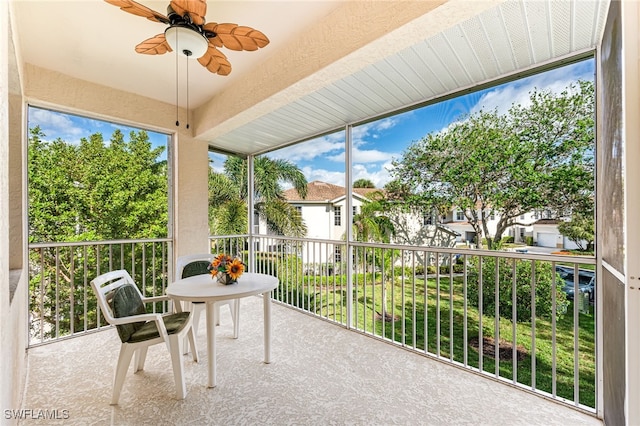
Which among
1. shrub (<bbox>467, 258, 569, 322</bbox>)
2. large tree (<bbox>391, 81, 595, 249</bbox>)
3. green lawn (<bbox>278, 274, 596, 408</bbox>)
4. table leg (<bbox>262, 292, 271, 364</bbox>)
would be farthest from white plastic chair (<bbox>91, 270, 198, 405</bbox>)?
shrub (<bbox>467, 258, 569, 322</bbox>)

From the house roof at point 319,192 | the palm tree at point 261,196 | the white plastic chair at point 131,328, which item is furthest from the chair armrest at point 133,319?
the palm tree at point 261,196

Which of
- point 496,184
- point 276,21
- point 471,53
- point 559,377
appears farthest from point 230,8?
point 559,377

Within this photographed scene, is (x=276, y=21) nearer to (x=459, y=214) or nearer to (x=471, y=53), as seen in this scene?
(x=471, y=53)

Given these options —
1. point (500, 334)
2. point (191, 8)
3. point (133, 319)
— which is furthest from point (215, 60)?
point (500, 334)

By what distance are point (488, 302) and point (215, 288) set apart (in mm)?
3210

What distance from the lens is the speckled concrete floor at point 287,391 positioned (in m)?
1.74

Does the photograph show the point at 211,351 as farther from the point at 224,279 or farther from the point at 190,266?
the point at 190,266

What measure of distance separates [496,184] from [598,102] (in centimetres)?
106

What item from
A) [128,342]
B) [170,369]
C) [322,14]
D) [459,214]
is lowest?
[170,369]

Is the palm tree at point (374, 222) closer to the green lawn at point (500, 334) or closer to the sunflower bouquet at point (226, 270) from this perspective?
the green lawn at point (500, 334)

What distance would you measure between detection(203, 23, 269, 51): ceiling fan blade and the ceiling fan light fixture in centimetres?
8

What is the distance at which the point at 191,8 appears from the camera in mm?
1513

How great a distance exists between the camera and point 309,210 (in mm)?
5355

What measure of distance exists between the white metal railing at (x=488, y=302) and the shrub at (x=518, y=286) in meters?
0.01
